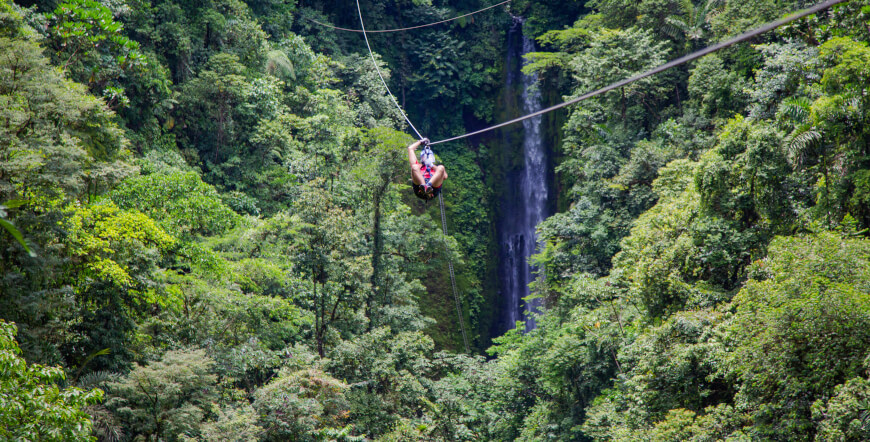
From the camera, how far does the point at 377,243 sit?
18.8 metres

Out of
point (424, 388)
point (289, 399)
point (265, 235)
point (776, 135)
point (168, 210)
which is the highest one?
point (776, 135)

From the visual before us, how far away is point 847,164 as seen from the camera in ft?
33.0

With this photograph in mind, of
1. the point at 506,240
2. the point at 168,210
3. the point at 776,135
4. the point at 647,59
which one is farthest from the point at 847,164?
the point at 506,240

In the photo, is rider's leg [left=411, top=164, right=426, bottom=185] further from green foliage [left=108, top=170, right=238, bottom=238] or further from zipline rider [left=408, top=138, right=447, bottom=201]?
green foliage [left=108, top=170, right=238, bottom=238]

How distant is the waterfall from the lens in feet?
93.8

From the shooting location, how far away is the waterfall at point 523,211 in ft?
93.8

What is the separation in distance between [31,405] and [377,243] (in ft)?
40.2

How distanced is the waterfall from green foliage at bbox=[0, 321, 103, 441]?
21872mm

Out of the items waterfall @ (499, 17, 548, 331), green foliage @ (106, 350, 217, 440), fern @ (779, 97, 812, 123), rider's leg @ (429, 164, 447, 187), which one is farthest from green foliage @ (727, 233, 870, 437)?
waterfall @ (499, 17, 548, 331)

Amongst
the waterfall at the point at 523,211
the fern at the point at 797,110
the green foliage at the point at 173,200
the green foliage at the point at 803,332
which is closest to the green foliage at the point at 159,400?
the green foliage at the point at 173,200

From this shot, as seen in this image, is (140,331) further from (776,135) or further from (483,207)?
(483,207)

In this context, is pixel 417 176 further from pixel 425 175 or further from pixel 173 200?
pixel 173 200

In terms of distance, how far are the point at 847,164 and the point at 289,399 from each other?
1075cm

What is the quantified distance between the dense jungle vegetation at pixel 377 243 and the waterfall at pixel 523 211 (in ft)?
4.86
